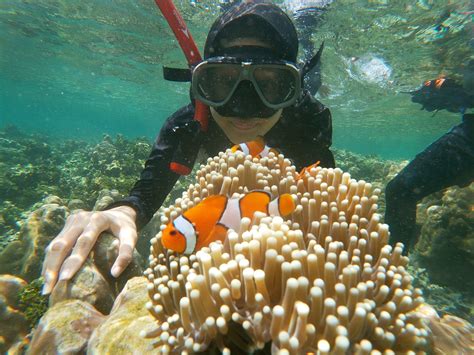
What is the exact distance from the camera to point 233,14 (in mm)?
3553

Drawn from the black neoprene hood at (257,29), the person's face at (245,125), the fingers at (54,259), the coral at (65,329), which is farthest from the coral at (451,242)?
the fingers at (54,259)

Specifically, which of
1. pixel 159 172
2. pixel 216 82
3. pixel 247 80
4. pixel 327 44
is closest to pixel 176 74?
Answer: pixel 216 82

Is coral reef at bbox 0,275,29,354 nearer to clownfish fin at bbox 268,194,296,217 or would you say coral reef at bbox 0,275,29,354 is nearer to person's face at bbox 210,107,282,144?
clownfish fin at bbox 268,194,296,217

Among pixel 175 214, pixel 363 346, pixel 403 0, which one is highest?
pixel 403 0

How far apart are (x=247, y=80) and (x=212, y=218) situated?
219 cm

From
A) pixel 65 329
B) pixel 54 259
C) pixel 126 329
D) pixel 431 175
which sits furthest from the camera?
pixel 431 175

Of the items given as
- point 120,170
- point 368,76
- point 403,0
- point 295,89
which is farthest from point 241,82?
point 368,76

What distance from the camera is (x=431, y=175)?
15.8ft

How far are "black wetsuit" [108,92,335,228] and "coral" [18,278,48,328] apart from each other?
144 cm

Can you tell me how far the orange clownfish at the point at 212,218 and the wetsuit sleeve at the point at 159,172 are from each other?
183 centimetres

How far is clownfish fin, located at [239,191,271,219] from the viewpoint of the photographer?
1.74m

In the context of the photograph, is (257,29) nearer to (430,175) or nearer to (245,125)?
(245,125)

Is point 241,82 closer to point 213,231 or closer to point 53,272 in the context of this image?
point 213,231

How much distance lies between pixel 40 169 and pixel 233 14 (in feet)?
37.7
